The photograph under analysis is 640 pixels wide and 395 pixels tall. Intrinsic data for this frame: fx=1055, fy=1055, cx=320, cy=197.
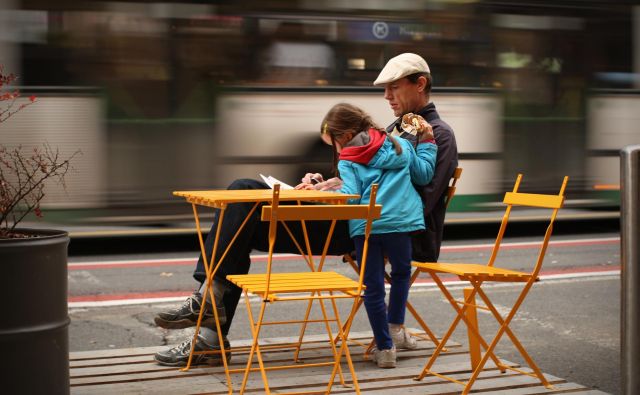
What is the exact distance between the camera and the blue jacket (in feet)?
16.8

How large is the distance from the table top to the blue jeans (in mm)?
307

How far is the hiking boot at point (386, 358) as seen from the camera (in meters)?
5.17

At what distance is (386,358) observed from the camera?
17.0 ft

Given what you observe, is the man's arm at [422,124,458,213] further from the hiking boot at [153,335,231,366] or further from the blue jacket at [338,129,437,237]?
the hiking boot at [153,335,231,366]

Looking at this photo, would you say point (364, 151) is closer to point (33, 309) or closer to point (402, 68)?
point (402, 68)

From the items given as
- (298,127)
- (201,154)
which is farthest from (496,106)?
(201,154)

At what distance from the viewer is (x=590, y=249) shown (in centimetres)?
1191

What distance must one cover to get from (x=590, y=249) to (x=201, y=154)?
177 inches

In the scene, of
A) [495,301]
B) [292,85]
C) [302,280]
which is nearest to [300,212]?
[302,280]

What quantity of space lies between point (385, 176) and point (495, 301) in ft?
11.3

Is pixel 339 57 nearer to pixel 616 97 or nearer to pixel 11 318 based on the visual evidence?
pixel 616 97

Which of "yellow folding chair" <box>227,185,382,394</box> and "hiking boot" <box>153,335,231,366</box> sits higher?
"yellow folding chair" <box>227,185,382,394</box>

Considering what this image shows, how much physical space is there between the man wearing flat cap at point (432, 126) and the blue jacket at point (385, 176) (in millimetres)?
202

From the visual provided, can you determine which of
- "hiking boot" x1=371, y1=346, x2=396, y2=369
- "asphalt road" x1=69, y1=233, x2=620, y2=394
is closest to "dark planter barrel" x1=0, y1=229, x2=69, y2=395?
"hiking boot" x1=371, y1=346, x2=396, y2=369
